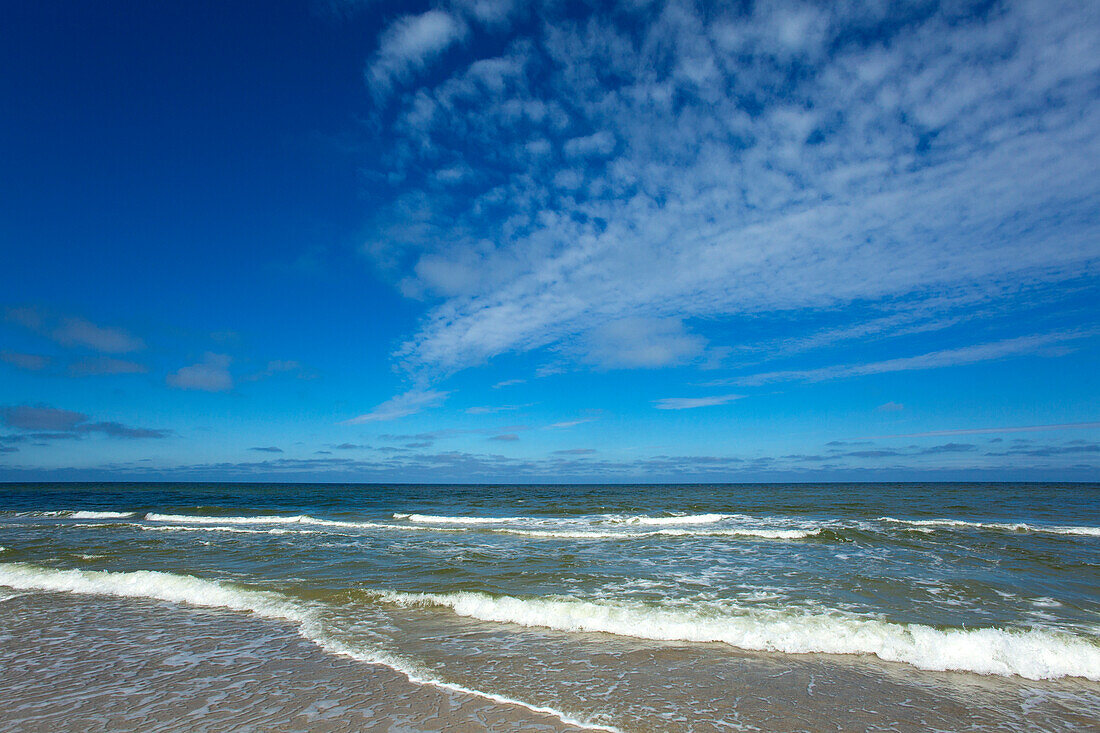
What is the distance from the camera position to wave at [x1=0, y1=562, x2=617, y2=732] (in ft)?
24.3

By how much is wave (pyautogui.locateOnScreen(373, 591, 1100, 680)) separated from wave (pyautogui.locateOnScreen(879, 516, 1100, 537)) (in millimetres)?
17696

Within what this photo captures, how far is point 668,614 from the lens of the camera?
9.30 metres

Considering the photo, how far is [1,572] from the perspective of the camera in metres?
13.5

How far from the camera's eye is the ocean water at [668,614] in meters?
6.07

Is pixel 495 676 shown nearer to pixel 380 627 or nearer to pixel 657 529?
pixel 380 627

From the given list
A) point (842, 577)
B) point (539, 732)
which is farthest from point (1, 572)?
point (842, 577)

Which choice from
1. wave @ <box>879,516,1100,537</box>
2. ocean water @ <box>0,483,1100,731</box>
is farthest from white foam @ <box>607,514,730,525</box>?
wave @ <box>879,516,1100,537</box>

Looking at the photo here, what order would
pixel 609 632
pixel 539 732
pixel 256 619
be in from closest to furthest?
pixel 539 732 → pixel 609 632 → pixel 256 619

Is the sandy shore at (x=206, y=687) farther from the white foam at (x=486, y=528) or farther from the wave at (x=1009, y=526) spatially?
the wave at (x=1009, y=526)

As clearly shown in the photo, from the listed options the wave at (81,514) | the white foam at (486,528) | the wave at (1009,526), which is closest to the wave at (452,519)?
the white foam at (486,528)

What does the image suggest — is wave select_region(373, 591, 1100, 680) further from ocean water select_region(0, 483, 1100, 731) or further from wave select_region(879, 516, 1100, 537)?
wave select_region(879, 516, 1100, 537)

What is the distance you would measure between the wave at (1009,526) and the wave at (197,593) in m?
24.2

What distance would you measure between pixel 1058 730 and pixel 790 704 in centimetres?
262

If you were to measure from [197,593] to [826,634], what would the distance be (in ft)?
40.8
